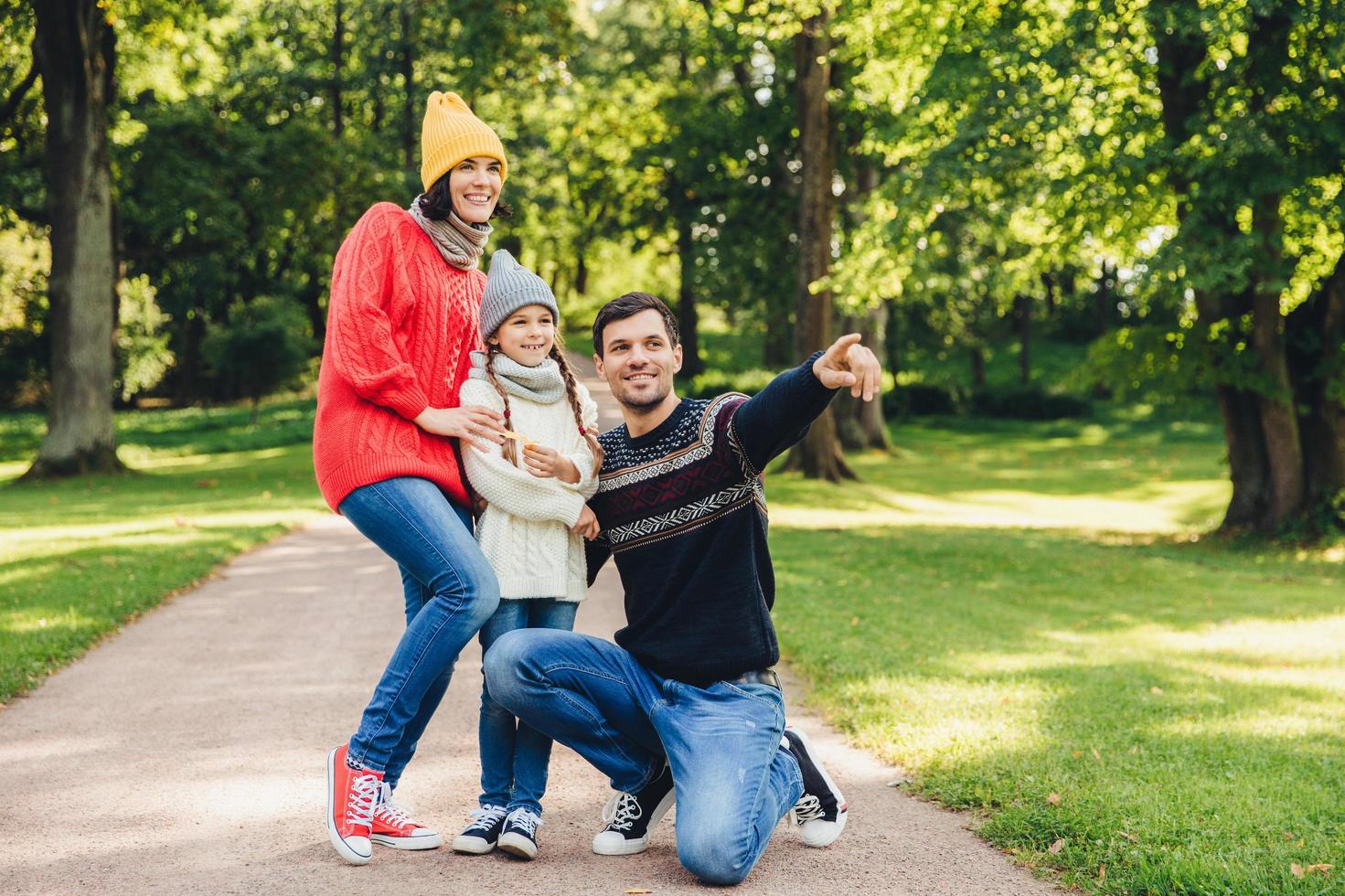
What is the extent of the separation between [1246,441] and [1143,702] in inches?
418

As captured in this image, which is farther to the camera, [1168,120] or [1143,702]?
[1168,120]

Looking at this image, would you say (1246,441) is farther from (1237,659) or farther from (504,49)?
(504,49)

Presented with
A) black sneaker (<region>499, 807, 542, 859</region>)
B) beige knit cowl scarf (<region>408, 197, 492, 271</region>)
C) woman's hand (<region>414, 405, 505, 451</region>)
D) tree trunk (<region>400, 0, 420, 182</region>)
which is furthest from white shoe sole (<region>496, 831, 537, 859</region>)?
tree trunk (<region>400, 0, 420, 182</region>)

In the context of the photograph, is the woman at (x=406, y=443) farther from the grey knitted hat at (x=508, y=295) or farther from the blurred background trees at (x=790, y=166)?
the blurred background trees at (x=790, y=166)

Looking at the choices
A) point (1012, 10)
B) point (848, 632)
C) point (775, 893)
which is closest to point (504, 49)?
point (1012, 10)

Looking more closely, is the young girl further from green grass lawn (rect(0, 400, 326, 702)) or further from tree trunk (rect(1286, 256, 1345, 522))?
tree trunk (rect(1286, 256, 1345, 522))

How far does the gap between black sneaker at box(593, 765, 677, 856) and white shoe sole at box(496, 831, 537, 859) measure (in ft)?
0.84

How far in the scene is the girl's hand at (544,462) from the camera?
3.74 metres

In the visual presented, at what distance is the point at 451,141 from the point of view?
12.8 feet

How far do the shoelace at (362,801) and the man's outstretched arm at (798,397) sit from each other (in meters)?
1.59

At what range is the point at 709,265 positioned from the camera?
86.7ft

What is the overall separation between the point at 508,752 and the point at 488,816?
21 cm

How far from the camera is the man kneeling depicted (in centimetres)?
368

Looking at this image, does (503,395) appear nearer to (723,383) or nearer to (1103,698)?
(1103,698)
